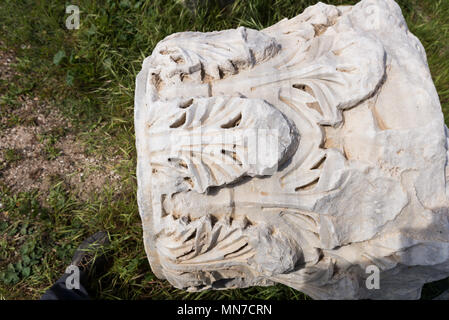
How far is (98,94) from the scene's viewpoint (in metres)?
3.25

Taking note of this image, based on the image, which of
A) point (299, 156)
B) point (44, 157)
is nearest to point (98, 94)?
point (44, 157)

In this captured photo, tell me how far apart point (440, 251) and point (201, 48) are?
1523 millimetres

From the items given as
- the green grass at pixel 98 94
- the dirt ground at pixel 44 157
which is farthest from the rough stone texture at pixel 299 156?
the dirt ground at pixel 44 157

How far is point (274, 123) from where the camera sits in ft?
5.29

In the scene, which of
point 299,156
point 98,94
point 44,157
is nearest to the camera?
point 299,156

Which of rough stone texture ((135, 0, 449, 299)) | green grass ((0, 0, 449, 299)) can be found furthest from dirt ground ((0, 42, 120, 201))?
rough stone texture ((135, 0, 449, 299))

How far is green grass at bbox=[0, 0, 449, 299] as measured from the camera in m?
2.87

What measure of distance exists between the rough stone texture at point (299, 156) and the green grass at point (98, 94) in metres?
1.10

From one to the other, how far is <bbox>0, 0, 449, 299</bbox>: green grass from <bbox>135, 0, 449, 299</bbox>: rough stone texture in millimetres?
1096

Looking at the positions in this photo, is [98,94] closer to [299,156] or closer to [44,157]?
[44,157]

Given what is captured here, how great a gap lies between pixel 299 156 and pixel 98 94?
88.6 inches

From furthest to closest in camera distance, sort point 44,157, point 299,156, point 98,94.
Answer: point 98,94 → point 44,157 → point 299,156

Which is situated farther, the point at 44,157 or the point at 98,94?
the point at 98,94

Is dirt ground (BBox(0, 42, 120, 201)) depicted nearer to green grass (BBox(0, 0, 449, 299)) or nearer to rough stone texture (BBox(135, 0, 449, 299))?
green grass (BBox(0, 0, 449, 299))
